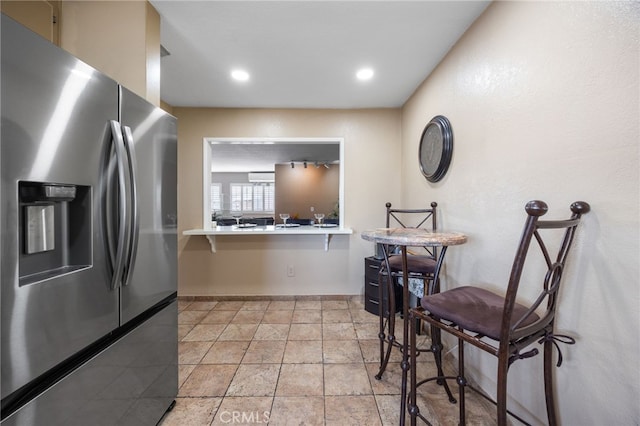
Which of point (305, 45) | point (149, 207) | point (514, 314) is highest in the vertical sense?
point (305, 45)

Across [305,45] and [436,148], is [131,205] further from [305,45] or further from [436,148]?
[436,148]

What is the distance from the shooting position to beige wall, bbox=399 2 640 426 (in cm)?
86

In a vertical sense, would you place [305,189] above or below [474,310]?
above

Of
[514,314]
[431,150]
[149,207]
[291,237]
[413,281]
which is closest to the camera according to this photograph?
[514,314]

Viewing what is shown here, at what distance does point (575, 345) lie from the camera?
1020mm

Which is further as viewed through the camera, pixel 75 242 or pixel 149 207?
pixel 149 207

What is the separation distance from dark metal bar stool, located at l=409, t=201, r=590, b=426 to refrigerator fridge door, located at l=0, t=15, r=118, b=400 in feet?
4.40

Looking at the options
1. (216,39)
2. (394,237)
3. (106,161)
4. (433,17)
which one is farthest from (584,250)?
(216,39)

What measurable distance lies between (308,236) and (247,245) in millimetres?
783

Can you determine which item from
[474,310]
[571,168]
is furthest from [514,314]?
[571,168]

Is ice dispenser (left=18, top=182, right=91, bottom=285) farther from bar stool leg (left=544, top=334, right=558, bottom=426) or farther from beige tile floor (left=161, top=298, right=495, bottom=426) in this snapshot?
bar stool leg (left=544, top=334, right=558, bottom=426)

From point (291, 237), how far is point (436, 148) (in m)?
1.92

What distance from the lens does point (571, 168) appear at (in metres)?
1.03

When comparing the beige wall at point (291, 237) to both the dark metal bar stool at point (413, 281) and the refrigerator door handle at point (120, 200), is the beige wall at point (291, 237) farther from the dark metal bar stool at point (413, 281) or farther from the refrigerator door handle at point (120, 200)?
the refrigerator door handle at point (120, 200)
